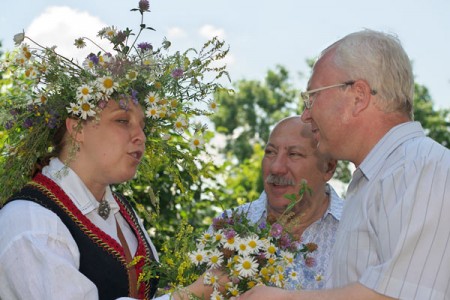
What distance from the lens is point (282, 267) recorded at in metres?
3.25

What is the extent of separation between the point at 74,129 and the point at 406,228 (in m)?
1.75

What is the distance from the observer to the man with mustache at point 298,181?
4.79 metres

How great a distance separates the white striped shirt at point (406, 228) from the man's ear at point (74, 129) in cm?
145

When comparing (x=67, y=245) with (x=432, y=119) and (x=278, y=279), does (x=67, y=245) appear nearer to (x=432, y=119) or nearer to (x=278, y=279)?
(x=278, y=279)

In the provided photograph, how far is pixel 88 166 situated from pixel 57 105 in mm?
326

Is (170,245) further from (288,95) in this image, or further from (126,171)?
(288,95)

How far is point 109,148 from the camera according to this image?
146 inches

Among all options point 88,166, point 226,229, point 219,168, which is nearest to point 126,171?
point 88,166

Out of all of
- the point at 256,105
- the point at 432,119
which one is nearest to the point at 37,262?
the point at 432,119

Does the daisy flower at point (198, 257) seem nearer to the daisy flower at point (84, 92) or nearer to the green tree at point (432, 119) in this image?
Result: the daisy flower at point (84, 92)

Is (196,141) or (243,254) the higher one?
(196,141)

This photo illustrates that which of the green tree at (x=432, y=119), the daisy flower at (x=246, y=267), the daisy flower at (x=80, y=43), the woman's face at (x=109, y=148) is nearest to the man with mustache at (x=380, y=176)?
the daisy flower at (x=246, y=267)

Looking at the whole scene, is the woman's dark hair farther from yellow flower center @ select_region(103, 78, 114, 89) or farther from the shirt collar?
yellow flower center @ select_region(103, 78, 114, 89)

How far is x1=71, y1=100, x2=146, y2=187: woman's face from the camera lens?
3717mm
